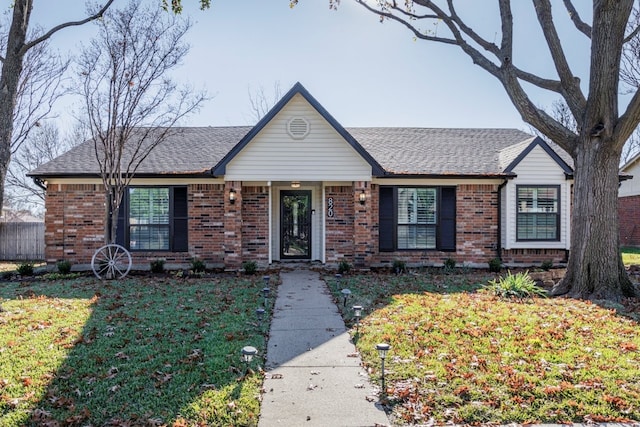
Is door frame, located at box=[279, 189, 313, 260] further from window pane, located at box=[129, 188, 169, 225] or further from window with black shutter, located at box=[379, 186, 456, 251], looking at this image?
window pane, located at box=[129, 188, 169, 225]

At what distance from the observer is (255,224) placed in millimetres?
12242

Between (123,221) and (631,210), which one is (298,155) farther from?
(631,210)

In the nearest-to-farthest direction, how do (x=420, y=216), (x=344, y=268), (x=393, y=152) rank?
(x=344, y=268) → (x=420, y=216) → (x=393, y=152)

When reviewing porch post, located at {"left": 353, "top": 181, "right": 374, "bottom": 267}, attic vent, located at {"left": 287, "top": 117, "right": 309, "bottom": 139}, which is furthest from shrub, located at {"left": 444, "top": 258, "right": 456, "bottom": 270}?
attic vent, located at {"left": 287, "top": 117, "right": 309, "bottom": 139}

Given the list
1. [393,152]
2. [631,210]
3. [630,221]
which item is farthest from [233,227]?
[631,210]

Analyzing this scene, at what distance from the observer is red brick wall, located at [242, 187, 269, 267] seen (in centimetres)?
1222

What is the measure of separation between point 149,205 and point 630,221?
22.8m

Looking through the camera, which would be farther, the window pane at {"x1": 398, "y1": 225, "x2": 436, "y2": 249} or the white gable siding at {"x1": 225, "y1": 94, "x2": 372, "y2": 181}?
the window pane at {"x1": 398, "y1": 225, "x2": 436, "y2": 249}

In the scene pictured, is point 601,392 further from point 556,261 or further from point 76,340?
point 556,261

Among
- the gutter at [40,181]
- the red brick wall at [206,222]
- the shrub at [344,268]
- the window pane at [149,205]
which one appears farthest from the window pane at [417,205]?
the gutter at [40,181]

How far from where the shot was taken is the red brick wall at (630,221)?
21.8 meters

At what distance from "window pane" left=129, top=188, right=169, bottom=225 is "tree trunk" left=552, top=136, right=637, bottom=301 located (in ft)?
32.6

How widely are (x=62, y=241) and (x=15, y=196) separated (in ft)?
63.6

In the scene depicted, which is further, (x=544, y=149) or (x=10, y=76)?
(x=544, y=149)
